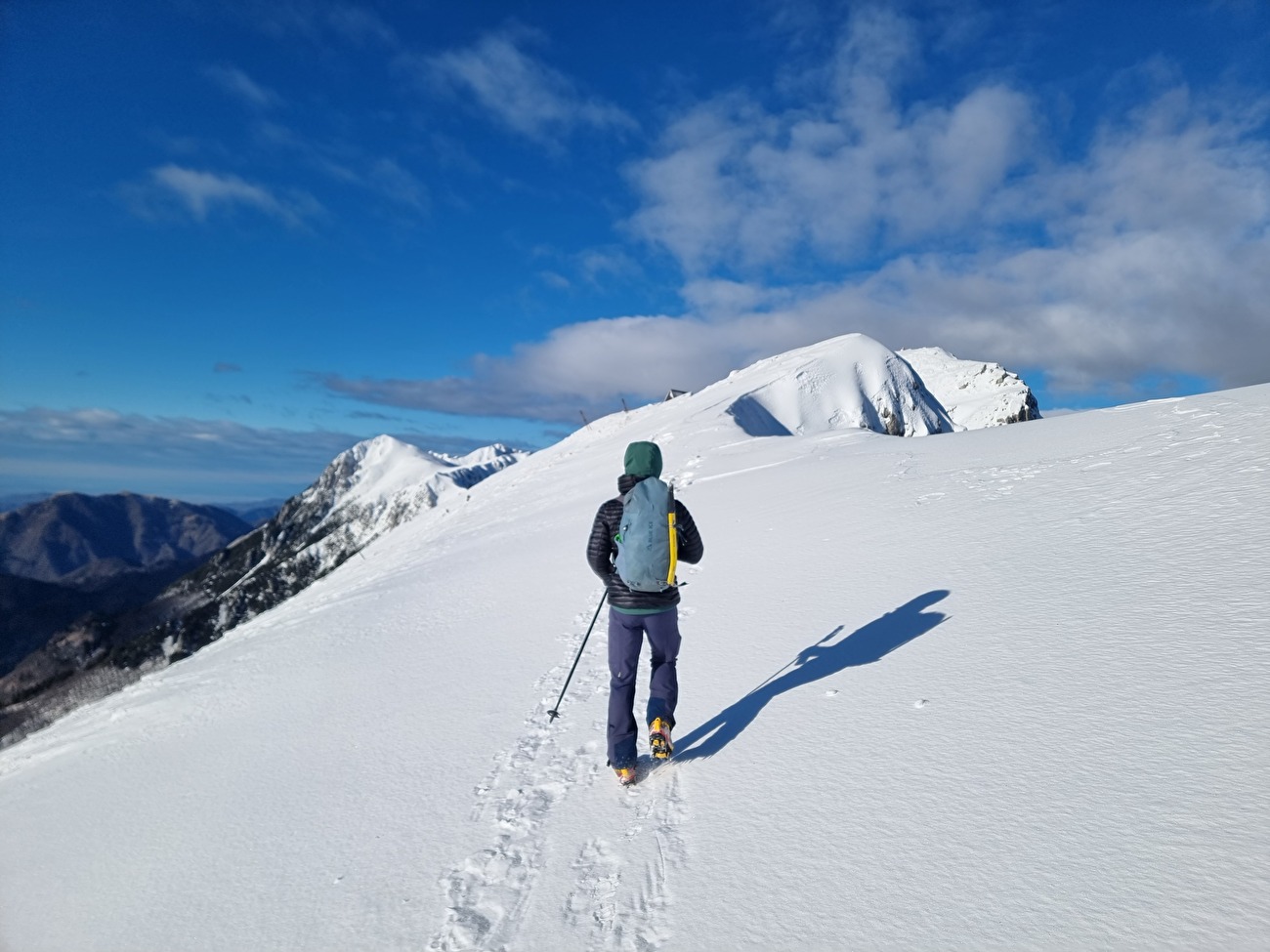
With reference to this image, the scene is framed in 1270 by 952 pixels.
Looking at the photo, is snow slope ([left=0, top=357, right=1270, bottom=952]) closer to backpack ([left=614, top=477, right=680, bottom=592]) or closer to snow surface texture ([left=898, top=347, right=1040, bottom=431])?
backpack ([left=614, top=477, right=680, bottom=592])

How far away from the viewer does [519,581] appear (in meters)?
12.4

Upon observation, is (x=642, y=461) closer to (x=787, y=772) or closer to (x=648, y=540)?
(x=648, y=540)

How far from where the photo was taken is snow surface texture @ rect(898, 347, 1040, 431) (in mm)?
154125

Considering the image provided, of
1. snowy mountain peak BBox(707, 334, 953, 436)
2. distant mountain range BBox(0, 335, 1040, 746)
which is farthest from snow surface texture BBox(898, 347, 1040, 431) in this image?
snowy mountain peak BBox(707, 334, 953, 436)

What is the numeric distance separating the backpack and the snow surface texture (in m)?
164

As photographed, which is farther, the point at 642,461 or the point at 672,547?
the point at 642,461

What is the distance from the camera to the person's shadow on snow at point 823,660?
5195mm

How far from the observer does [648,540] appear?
191 inches

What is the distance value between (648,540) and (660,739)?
161cm

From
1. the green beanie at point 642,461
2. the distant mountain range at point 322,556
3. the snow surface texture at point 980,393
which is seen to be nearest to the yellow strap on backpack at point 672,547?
the green beanie at point 642,461

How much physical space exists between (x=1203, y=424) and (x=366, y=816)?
13.9m

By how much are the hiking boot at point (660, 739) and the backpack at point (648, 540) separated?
43.3 inches

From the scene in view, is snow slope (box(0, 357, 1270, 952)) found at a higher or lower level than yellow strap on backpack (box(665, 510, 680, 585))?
lower

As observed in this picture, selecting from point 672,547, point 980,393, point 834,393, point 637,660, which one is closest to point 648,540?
point 672,547
